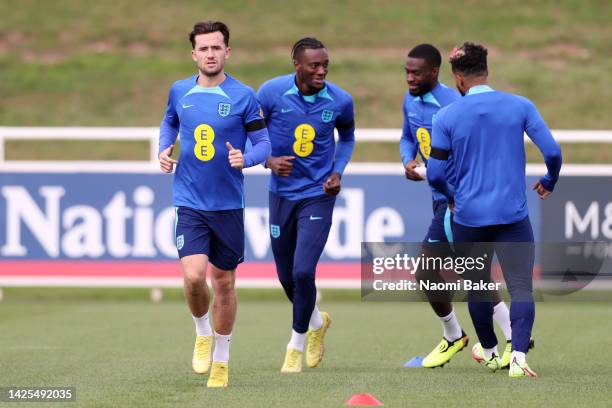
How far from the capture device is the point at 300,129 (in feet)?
32.6

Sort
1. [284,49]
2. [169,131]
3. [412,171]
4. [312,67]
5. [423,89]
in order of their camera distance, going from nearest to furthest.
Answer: [169,131] < [412,171] < [312,67] < [423,89] < [284,49]

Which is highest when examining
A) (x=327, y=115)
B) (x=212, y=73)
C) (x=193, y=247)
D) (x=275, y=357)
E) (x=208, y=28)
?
(x=208, y=28)

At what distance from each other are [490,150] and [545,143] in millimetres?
343

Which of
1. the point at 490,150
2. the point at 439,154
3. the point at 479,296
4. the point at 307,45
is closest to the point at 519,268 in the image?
the point at 479,296

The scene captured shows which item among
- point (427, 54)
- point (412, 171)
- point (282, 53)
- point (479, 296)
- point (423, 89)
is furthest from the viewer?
point (282, 53)

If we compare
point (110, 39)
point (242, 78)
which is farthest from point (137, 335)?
point (110, 39)

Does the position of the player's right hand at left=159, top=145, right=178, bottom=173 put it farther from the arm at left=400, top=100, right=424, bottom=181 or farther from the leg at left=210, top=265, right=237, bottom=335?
the arm at left=400, top=100, right=424, bottom=181

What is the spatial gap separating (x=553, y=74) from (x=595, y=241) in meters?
21.1

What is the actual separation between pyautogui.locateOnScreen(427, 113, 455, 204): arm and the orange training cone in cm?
174

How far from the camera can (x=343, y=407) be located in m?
7.52

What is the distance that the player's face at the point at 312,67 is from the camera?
9.75 m

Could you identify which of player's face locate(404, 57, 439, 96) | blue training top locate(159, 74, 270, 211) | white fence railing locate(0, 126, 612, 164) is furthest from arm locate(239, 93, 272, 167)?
white fence railing locate(0, 126, 612, 164)

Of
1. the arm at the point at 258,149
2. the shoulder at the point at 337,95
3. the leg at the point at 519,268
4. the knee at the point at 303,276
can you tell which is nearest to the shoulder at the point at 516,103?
the leg at the point at 519,268

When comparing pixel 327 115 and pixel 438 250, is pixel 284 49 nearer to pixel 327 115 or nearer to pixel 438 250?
pixel 327 115
